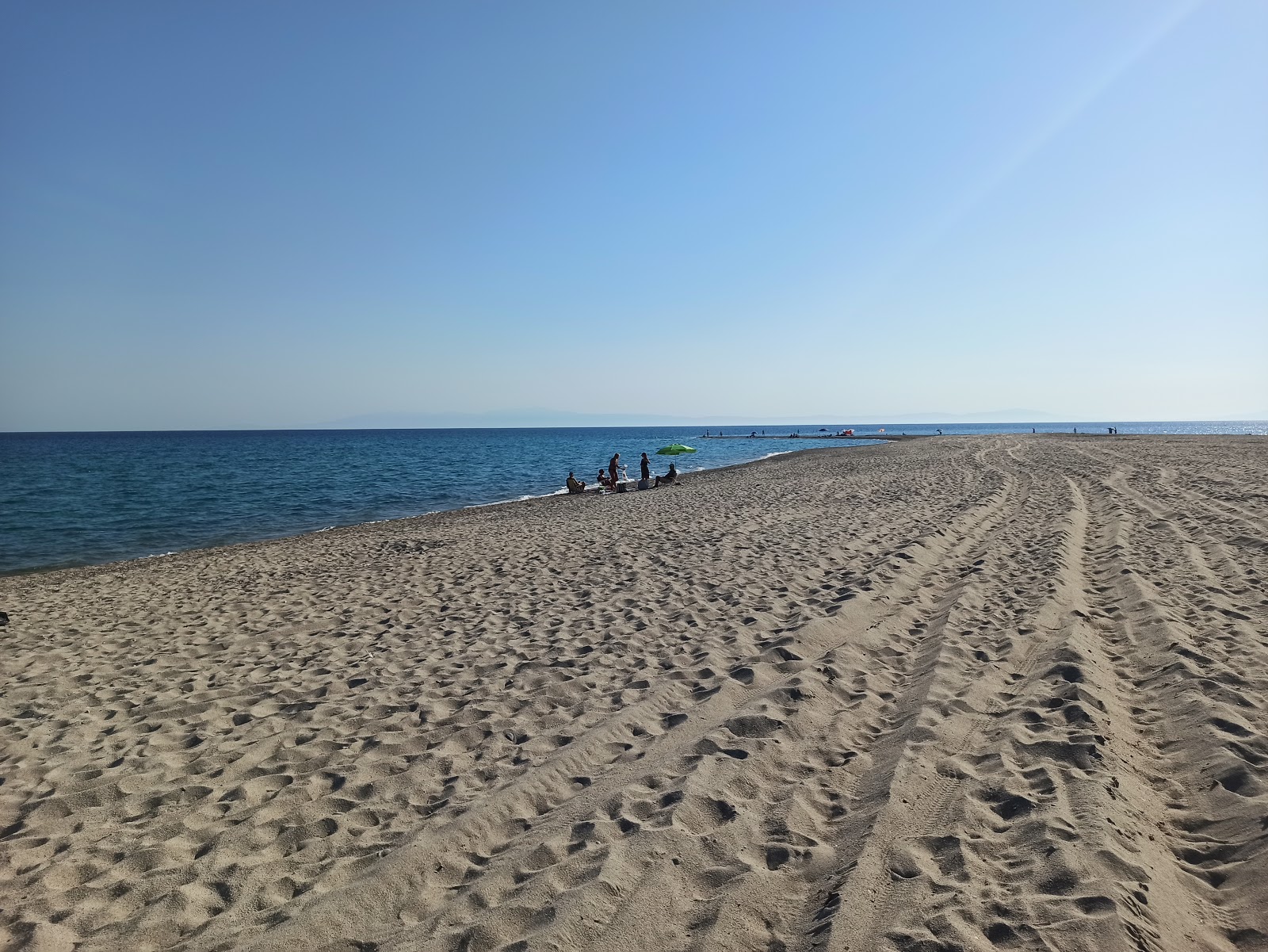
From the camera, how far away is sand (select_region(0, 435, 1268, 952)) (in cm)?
320

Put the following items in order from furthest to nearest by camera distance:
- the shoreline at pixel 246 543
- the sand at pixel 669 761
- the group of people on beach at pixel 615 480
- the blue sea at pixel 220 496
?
the group of people on beach at pixel 615 480, the blue sea at pixel 220 496, the shoreline at pixel 246 543, the sand at pixel 669 761

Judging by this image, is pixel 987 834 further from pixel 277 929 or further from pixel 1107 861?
pixel 277 929

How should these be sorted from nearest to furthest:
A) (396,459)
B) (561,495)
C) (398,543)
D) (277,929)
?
(277,929) → (398,543) → (561,495) → (396,459)

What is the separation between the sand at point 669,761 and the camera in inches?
126

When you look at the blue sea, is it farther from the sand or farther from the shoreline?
the sand

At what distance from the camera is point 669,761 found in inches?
184

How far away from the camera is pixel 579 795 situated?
434 cm

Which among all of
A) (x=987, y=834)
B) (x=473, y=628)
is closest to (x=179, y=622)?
(x=473, y=628)

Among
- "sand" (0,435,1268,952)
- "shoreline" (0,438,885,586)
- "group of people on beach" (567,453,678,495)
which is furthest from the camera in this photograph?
"group of people on beach" (567,453,678,495)

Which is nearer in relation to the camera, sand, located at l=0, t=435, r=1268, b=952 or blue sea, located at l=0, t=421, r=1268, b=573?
sand, located at l=0, t=435, r=1268, b=952

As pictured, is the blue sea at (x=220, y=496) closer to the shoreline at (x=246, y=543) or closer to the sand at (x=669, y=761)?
the shoreline at (x=246, y=543)

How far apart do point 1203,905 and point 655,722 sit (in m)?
3.43

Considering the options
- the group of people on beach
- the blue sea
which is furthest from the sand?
the group of people on beach

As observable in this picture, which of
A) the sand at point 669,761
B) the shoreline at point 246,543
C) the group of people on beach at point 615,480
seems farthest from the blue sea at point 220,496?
the sand at point 669,761
